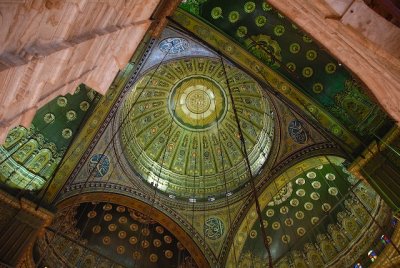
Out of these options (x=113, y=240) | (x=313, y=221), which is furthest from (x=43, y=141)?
(x=313, y=221)

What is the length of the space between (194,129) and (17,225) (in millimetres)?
7349

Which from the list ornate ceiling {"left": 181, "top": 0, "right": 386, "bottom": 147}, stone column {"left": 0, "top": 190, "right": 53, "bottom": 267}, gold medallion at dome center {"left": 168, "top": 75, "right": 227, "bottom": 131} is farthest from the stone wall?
gold medallion at dome center {"left": 168, "top": 75, "right": 227, "bottom": 131}

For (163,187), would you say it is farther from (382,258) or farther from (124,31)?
(124,31)

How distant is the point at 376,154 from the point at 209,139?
275 inches

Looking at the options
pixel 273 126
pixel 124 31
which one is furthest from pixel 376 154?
pixel 124 31

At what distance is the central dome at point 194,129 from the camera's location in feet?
35.4

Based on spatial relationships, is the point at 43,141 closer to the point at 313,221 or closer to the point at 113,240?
the point at 113,240

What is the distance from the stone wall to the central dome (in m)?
7.64

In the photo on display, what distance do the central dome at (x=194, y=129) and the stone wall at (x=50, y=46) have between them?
7.64 meters

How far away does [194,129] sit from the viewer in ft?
41.4

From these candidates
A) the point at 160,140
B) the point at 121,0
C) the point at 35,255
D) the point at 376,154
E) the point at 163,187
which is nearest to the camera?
the point at 121,0

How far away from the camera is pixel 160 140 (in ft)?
39.8

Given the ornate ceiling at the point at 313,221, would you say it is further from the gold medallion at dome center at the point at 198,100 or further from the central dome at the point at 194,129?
the gold medallion at dome center at the point at 198,100

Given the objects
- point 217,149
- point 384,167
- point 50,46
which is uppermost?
point 217,149
